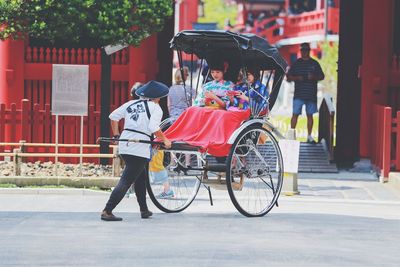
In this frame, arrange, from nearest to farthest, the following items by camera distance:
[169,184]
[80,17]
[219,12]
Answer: [169,184]
[80,17]
[219,12]

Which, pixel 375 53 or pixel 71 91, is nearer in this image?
pixel 71 91

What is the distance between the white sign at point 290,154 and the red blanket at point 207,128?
2423 mm

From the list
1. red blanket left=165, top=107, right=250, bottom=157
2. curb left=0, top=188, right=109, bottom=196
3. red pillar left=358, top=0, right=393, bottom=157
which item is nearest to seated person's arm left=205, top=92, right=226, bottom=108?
red blanket left=165, top=107, right=250, bottom=157

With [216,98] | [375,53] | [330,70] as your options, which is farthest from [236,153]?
[330,70]

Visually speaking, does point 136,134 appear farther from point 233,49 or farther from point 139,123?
point 233,49

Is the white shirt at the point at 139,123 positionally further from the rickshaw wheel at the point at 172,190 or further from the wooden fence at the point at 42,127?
the wooden fence at the point at 42,127

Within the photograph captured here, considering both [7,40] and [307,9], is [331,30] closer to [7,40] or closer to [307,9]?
[307,9]

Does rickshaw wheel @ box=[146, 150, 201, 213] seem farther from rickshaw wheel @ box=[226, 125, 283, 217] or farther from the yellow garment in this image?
rickshaw wheel @ box=[226, 125, 283, 217]

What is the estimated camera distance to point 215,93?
45.8ft

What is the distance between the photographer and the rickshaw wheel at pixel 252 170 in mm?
12891

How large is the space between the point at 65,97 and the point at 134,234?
233 inches

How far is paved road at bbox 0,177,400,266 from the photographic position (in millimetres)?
9805

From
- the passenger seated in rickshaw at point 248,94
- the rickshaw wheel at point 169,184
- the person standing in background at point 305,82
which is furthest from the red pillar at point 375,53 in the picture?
the rickshaw wheel at point 169,184

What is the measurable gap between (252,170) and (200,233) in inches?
78.8
